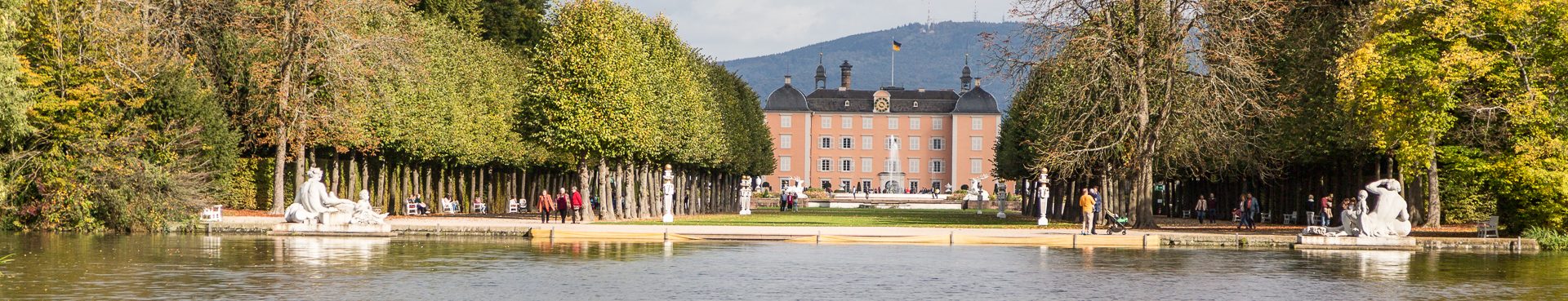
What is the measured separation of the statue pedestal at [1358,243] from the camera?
34844mm

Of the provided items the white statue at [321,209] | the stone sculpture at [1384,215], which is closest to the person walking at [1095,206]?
the stone sculpture at [1384,215]

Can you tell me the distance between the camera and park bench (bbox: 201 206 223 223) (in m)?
38.4

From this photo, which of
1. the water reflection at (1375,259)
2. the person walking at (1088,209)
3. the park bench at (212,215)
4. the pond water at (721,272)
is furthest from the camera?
the person walking at (1088,209)

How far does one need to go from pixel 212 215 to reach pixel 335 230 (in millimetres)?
3534

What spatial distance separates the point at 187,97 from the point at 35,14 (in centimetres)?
761

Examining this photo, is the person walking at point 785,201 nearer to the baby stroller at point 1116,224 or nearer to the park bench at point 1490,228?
the baby stroller at point 1116,224

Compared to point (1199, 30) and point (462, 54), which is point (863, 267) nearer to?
point (1199, 30)

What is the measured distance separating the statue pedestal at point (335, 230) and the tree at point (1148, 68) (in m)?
15.9

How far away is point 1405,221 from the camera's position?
35.6 meters

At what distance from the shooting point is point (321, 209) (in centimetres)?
3828

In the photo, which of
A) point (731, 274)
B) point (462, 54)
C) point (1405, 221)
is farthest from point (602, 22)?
point (731, 274)

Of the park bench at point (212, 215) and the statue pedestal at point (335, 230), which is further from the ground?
the park bench at point (212, 215)

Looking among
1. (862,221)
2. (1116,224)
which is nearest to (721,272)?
(1116,224)

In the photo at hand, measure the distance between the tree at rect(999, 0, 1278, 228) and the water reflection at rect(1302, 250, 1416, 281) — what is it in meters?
8.53
